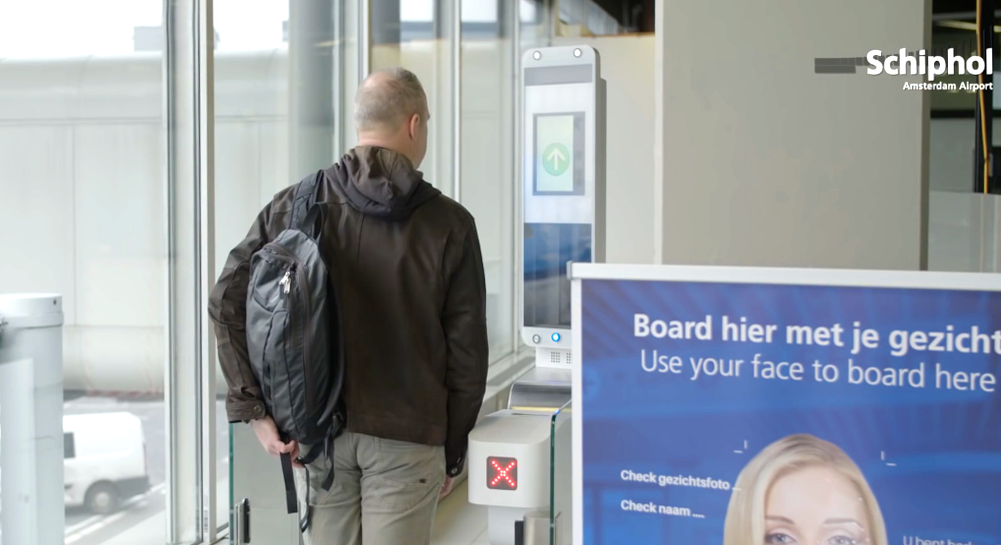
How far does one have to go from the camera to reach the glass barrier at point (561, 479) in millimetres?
1492

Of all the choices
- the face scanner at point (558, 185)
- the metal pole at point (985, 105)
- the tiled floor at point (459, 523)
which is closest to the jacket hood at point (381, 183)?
the face scanner at point (558, 185)

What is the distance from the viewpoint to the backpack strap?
1.90 meters

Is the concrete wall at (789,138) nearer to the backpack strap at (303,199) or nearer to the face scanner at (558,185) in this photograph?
the backpack strap at (303,199)

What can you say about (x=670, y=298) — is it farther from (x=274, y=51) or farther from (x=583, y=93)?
(x=274, y=51)

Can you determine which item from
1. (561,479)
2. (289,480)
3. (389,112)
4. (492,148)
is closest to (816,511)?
(561,479)

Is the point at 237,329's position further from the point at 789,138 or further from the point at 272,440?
the point at 789,138

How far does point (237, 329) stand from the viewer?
194cm

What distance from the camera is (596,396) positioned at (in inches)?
53.5

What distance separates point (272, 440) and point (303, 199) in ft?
1.59

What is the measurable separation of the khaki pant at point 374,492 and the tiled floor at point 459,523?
7.96 feet

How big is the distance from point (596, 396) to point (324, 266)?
2.22ft

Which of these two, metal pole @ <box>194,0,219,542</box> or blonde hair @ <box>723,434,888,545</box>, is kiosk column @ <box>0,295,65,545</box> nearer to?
metal pole @ <box>194,0,219,542</box>

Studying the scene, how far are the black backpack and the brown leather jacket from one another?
0.05 metres

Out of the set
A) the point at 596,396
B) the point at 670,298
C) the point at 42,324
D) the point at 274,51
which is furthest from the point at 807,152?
the point at 274,51
